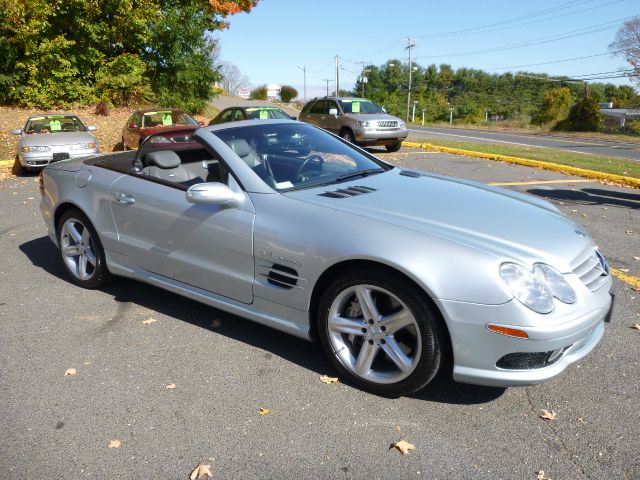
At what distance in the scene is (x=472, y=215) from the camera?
338cm

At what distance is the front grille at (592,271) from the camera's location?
3051 mm

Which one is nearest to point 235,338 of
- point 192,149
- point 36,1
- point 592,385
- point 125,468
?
point 125,468

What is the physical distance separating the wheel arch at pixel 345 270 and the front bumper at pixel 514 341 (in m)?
0.07

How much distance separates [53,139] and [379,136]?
8285 millimetres

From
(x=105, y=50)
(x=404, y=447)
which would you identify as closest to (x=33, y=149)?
(x=404, y=447)

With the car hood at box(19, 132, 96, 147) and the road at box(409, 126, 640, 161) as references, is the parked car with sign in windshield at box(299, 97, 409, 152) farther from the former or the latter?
the road at box(409, 126, 640, 161)

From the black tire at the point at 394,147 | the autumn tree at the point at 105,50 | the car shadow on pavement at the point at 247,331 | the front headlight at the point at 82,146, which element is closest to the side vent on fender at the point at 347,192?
the car shadow on pavement at the point at 247,331

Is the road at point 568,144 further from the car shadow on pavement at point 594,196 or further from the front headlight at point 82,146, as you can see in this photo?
the front headlight at point 82,146

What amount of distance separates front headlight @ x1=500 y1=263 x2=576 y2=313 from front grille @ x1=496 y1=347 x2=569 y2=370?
0.24m

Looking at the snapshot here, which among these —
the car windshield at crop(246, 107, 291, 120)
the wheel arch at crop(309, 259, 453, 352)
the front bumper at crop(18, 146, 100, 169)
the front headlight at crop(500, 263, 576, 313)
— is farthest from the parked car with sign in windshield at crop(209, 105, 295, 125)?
the front headlight at crop(500, 263, 576, 313)

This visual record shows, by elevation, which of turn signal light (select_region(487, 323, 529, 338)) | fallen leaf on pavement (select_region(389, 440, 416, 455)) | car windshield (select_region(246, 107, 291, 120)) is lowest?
fallen leaf on pavement (select_region(389, 440, 416, 455))

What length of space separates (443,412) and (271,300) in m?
1.22

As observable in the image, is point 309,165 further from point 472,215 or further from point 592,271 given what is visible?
point 592,271

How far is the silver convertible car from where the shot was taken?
9.35ft
